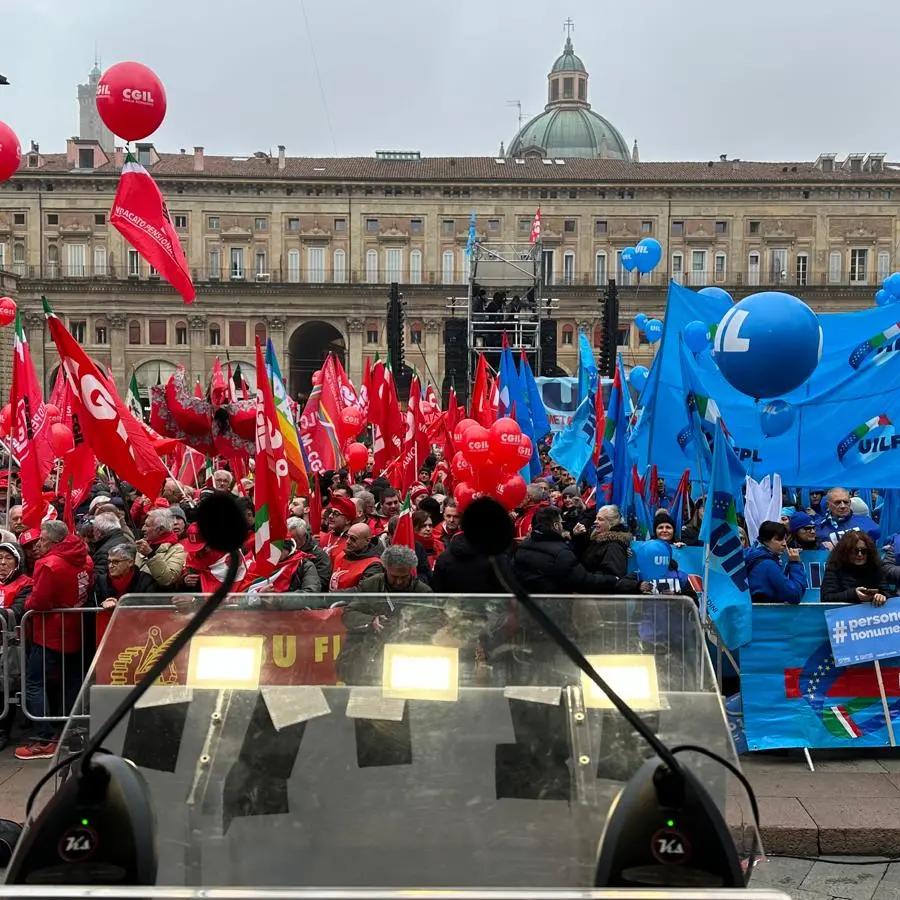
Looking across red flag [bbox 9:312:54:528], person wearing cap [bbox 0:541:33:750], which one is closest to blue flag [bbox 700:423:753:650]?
person wearing cap [bbox 0:541:33:750]

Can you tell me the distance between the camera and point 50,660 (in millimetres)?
6461

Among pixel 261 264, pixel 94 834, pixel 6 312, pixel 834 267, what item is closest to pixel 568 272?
pixel 834 267

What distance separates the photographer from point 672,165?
222ft

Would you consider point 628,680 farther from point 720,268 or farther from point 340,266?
point 720,268

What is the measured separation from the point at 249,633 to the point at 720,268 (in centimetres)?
6637

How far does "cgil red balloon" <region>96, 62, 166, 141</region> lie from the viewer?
7832 mm

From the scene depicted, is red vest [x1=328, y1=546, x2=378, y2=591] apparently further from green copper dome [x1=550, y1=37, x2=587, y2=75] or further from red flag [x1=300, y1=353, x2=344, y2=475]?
green copper dome [x1=550, y1=37, x2=587, y2=75]

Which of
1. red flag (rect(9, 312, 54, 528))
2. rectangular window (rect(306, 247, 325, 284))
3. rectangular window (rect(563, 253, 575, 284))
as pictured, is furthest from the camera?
rectangular window (rect(563, 253, 575, 284))

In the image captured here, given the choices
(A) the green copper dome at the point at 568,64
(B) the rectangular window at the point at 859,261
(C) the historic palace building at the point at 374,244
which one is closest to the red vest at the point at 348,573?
(C) the historic palace building at the point at 374,244

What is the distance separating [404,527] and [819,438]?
4038 mm

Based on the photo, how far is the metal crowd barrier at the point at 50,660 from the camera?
632 centimetres

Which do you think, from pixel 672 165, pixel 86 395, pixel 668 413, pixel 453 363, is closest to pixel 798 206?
pixel 672 165

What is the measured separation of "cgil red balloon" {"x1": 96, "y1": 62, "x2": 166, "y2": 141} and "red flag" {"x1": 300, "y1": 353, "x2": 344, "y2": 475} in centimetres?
541

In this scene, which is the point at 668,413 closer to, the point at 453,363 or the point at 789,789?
the point at 789,789
